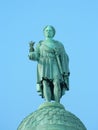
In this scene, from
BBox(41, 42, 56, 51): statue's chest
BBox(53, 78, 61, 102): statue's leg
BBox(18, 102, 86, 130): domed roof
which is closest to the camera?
BBox(18, 102, 86, 130): domed roof

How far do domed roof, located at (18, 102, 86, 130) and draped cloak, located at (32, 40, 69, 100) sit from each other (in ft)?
5.07

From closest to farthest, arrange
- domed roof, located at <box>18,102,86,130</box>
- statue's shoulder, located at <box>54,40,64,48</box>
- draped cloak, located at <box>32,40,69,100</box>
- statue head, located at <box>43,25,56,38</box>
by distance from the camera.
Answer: domed roof, located at <box>18,102,86,130</box> < draped cloak, located at <box>32,40,69,100</box> < statue's shoulder, located at <box>54,40,64,48</box> < statue head, located at <box>43,25,56,38</box>

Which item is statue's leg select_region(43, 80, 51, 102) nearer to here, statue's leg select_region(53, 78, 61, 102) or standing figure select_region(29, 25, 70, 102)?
standing figure select_region(29, 25, 70, 102)

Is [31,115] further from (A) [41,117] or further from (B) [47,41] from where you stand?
(B) [47,41]

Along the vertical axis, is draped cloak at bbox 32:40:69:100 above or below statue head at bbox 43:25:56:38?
below

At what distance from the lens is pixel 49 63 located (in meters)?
25.8

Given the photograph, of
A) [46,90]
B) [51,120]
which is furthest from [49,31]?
[51,120]

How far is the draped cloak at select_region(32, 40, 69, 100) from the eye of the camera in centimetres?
2562

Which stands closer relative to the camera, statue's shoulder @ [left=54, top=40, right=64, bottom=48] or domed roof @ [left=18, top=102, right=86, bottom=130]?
domed roof @ [left=18, top=102, right=86, bottom=130]

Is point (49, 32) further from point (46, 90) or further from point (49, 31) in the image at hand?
point (46, 90)

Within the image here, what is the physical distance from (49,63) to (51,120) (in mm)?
3014

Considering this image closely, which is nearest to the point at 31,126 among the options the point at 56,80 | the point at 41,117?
the point at 41,117

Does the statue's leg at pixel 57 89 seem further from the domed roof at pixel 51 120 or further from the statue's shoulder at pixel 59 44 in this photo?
the statue's shoulder at pixel 59 44

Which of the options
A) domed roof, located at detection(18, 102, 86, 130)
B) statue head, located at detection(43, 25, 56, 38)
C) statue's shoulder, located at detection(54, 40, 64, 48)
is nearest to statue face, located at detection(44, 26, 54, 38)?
statue head, located at detection(43, 25, 56, 38)
